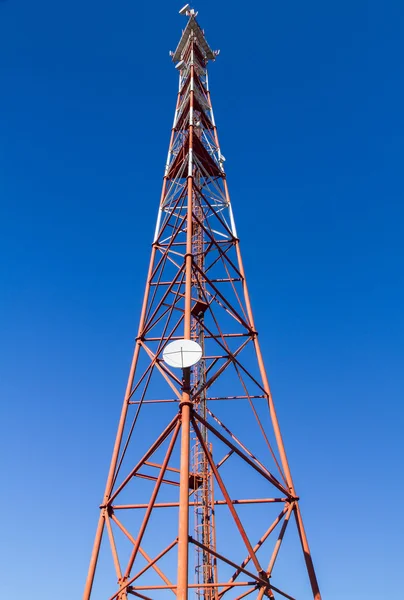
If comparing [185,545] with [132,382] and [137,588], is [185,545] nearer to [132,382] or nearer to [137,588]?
[137,588]

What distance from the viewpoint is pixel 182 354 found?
1039 centimetres

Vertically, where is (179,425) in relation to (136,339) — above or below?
below

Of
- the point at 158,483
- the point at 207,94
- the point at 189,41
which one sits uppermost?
the point at 189,41

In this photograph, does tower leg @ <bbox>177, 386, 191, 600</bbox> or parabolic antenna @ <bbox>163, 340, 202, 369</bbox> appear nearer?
tower leg @ <bbox>177, 386, 191, 600</bbox>

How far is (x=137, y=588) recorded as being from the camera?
10.2 m

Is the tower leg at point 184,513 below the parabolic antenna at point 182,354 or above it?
below

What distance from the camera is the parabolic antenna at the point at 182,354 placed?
10.3 metres

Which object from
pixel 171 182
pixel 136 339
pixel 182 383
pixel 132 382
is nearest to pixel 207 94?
pixel 171 182

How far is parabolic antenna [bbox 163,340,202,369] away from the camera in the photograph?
1032cm

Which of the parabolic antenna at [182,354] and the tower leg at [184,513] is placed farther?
the parabolic antenna at [182,354]

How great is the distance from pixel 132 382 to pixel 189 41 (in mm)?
18915

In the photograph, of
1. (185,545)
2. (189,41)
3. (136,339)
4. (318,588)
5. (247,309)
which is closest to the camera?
(185,545)

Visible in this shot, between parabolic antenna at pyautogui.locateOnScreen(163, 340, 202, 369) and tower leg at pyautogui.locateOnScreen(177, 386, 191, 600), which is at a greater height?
parabolic antenna at pyautogui.locateOnScreen(163, 340, 202, 369)

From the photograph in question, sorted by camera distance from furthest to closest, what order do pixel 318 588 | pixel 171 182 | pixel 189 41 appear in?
pixel 189 41 < pixel 171 182 < pixel 318 588
